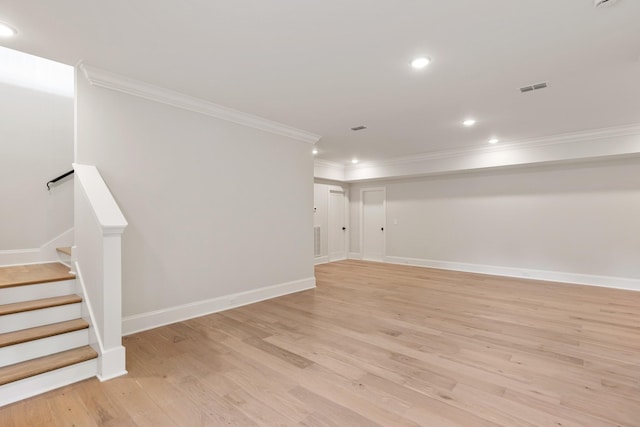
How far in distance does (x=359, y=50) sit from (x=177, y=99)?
7.29ft

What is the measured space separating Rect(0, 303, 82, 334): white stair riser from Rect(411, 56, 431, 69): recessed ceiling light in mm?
3792

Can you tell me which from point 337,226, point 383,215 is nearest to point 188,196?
point 337,226

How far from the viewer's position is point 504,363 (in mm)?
2629

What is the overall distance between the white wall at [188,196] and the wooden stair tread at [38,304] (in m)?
0.51

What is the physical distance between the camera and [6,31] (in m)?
2.38

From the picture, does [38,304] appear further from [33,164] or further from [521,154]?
[521,154]

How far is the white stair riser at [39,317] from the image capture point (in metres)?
2.40

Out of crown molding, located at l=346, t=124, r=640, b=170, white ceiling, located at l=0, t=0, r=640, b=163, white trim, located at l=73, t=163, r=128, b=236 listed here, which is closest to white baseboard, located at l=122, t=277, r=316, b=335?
white trim, located at l=73, t=163, r=128, b=236

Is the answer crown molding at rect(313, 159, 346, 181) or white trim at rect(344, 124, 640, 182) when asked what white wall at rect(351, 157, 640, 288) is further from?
crown molding at rect(313, 159, 346, 181)

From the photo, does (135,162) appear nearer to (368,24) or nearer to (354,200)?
(368,24)

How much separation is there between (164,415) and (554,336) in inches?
146

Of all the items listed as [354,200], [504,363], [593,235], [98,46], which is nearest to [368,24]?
[98,46]

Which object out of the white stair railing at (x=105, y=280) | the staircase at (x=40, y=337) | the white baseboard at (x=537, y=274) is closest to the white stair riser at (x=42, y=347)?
the staircase at (x=40, y=337)

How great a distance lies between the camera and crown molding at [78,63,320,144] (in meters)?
3.00
